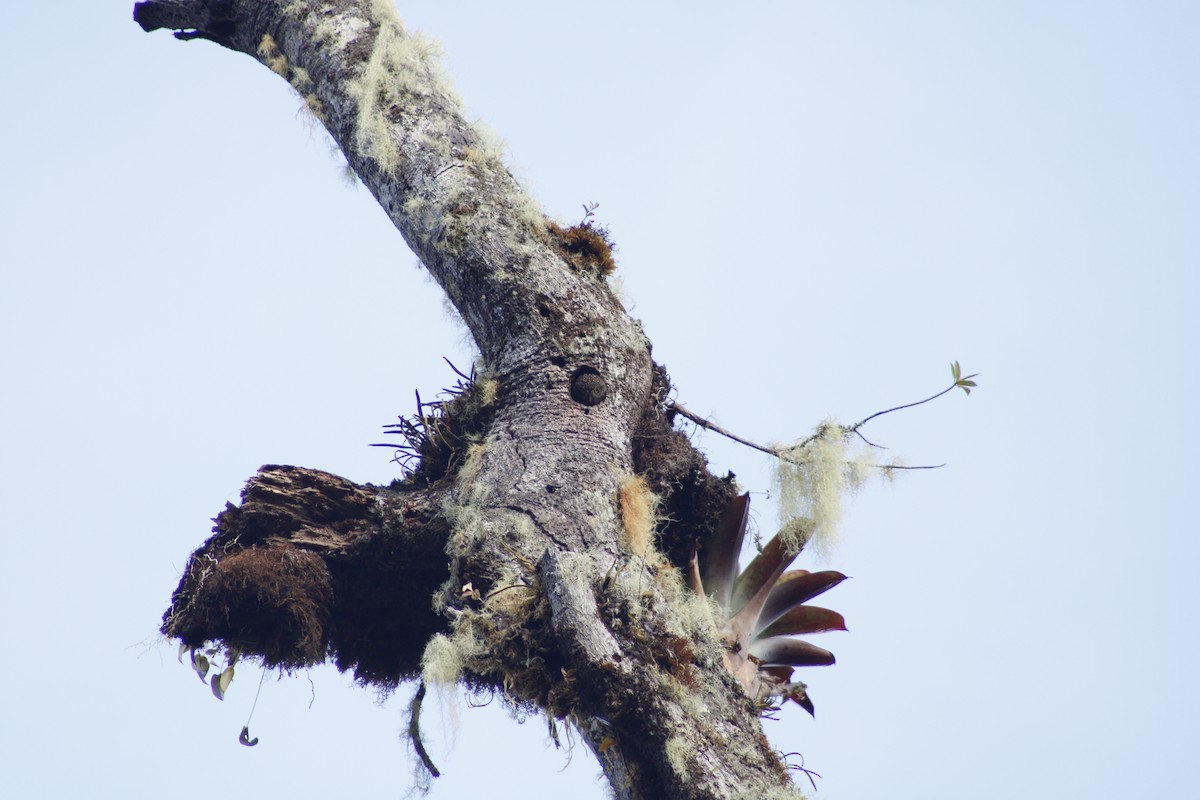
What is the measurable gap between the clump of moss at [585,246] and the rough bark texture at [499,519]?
1 cm

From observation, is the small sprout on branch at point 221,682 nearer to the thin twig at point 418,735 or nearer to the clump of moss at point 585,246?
the thin twig at point 418,735

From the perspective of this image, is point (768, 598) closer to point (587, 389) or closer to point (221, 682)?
point (587, 389)

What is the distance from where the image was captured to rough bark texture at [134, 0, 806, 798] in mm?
2854

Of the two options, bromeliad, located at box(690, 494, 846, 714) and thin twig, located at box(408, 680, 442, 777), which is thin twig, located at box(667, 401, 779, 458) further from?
thin twig, located at box(408, 680, 442, 777)

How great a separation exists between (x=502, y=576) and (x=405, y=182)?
60.9 inches

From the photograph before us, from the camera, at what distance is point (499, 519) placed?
3256 millimetres

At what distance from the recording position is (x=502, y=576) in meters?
3.16

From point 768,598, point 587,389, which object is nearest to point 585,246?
point 587,389

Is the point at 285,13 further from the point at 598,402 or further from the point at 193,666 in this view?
the point at 193,666

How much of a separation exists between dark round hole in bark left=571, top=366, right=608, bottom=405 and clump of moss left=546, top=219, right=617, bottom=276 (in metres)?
0.49

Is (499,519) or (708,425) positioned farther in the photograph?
(708,425)

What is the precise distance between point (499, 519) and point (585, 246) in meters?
1.15

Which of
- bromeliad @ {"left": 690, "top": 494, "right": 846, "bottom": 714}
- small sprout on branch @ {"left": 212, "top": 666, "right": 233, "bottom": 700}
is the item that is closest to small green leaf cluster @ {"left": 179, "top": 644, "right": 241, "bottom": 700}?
small sprout on branch @ {"left": 212, "top": 666, "right": 233, "bottom": 700}

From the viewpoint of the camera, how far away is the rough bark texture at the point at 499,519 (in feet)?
9.36
